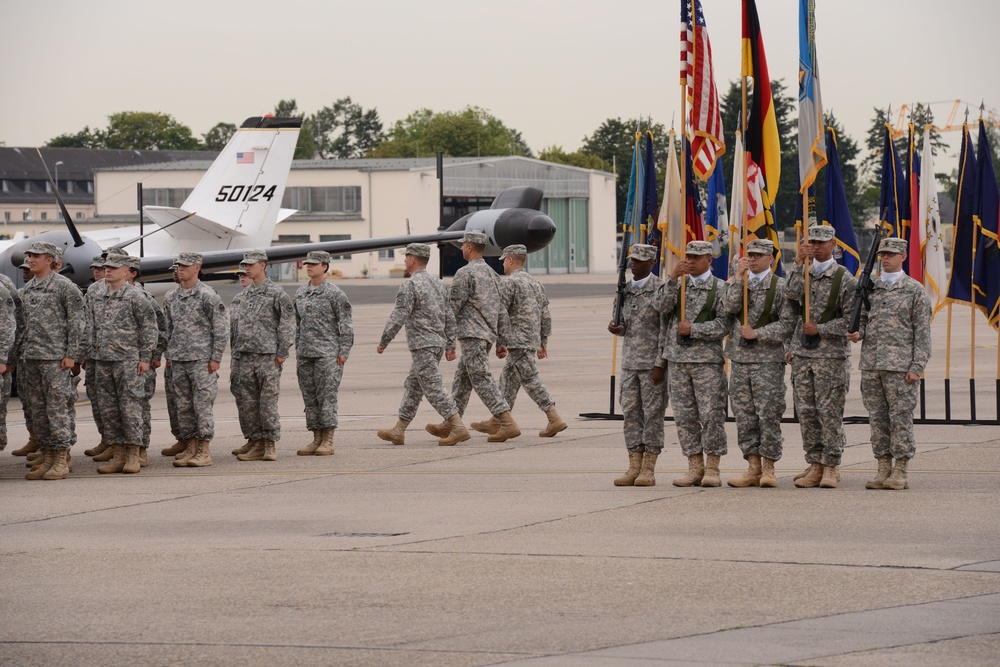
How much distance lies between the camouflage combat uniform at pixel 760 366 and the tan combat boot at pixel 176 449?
17.0 ft

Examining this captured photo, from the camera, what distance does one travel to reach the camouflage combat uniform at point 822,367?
988cm

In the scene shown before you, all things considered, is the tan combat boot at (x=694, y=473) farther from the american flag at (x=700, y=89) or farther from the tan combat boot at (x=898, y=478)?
the american flag at (x=700, y=89)

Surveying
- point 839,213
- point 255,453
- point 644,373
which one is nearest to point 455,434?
point 255,453

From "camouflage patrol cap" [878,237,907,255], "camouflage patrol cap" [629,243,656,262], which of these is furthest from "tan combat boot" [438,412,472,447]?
"camouflage patrol cap" [878,237,907,255]

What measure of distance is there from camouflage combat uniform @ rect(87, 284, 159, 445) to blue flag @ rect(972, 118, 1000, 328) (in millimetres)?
7953

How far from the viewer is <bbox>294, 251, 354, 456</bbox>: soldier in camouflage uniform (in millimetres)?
12727

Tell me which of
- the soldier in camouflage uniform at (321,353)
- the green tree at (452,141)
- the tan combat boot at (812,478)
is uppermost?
the green tree at (452,141)

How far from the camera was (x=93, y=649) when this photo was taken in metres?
5.77

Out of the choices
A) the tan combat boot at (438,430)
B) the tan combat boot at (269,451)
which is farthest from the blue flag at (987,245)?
the tan combat boot at (269,451)

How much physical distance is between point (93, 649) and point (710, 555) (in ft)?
11.0

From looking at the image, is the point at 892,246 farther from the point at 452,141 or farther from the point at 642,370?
the point at 452,141

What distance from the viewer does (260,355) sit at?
12.5 meters

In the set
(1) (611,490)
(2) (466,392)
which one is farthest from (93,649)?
(2) (466,392)

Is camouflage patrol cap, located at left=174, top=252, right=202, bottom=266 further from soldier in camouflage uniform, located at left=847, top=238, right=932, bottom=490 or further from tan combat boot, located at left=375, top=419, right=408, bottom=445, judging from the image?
soldier in camouflage uniform, located at left=847, top=238, right=932, bottom=490
